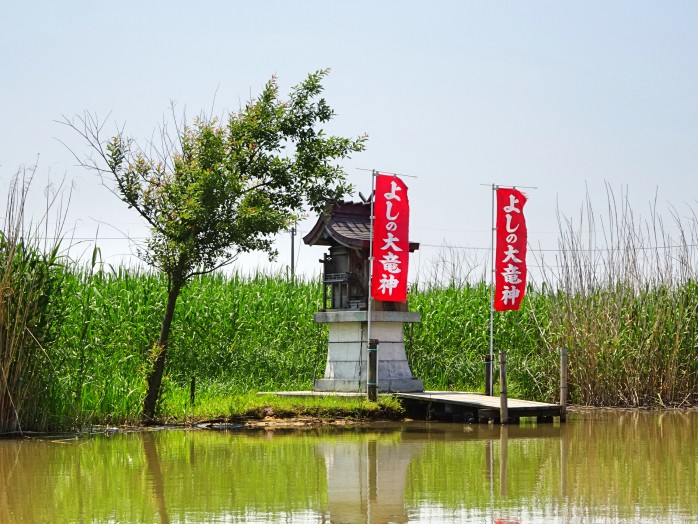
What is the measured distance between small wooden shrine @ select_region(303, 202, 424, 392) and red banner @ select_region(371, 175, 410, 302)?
50 cm

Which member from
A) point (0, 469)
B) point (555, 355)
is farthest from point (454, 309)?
point (0, 469)

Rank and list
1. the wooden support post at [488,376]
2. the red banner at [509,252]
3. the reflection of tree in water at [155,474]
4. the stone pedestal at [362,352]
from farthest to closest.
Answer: the red banner at [509,252] → the wooden support post at [488,376] → the stone pedestal at [362,352] → the reflection of tree in water at [155,474]

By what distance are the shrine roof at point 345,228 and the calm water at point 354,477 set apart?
158 inches

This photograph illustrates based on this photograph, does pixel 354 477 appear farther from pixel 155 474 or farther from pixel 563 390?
pixel 563 390

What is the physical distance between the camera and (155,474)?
942 cm

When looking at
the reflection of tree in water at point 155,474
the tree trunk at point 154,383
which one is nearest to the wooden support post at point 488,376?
the tree trunk at point 154,383

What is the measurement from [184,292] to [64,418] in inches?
291

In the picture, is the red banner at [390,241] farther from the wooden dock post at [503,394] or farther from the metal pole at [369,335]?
the wooden dock post at [503,394]

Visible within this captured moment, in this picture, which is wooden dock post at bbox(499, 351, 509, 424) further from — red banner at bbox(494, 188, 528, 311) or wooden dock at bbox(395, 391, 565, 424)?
red banner at bbox(494, 188, 528, 311)

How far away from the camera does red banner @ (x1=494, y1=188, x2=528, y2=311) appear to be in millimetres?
17391

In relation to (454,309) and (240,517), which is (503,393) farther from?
(240,517)

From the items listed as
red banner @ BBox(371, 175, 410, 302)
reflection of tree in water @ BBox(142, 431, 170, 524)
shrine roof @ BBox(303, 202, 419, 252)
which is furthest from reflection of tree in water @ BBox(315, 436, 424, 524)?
shrine roof @ BBox(303, 202, 419, 252)

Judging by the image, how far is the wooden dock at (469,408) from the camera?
15.0 metres

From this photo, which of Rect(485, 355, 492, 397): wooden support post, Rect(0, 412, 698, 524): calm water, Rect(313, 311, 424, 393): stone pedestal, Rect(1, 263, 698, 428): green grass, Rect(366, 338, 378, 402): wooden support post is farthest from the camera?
Rect(1, 263, 698, 428): green grass
